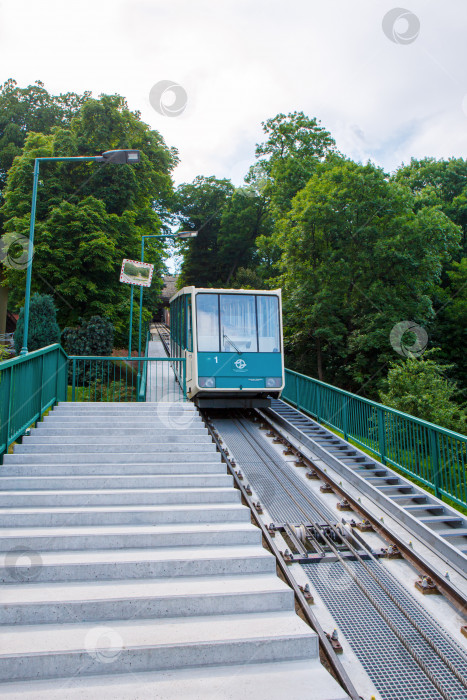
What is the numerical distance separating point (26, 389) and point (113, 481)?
2.42m

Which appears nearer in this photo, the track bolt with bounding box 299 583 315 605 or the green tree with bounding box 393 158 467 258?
the track bolt with bounding box 299 583 315 605

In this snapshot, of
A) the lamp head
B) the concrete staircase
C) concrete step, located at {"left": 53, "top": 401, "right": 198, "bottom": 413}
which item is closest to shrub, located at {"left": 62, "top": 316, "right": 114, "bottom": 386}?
the lamp head

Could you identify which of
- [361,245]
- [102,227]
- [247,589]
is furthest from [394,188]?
[247,589]

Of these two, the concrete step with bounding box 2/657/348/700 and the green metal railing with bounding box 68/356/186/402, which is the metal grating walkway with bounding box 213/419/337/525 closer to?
the green metal railing with bounding box 68/356/186/402

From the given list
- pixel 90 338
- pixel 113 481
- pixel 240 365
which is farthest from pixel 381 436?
pixel 90 338

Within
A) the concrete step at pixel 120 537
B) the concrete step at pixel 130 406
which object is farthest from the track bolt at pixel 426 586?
the concrete step at pixel 130 406

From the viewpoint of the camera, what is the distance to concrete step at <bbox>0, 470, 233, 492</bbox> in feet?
20.6

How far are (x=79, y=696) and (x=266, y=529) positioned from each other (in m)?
3.32

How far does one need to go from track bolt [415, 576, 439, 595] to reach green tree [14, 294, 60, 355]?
1510 cm

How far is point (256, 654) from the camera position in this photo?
3.77 meters

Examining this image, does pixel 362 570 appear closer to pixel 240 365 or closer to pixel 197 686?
pixel 197 686

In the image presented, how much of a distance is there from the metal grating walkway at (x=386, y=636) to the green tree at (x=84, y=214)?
18.7 metres

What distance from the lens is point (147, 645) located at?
3.66 meters

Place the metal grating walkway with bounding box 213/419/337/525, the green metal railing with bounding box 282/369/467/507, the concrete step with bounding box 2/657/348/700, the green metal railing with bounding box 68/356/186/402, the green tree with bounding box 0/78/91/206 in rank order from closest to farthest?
1. the concrete step with bounding box 2/657/348/700
2. the metal grating walkway with bounding box 213/419/337/525
3. the green metal railing with bounding box 282/369/467/507
4. the green metal railing with bounding box 68/356/186/402
5. the green tree with bounding box 0/78/91/206
